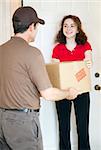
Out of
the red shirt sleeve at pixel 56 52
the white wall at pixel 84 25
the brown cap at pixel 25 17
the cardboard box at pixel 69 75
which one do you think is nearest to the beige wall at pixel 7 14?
the white wall at pixel 84 25

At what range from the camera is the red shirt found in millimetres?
2986

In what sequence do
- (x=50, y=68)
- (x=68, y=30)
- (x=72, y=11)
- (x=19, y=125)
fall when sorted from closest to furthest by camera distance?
1. (x=19, y=125)
2. (x=50, y=68)
3. (x=68, y=30)
4. (x=72, y=11)

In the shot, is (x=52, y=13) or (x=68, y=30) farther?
(x=52, y=13)

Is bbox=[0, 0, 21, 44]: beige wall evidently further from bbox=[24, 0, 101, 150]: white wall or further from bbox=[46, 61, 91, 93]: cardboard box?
bbox=[46, 61, 91, 93]: cardboard box

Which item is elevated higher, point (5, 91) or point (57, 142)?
point (5, 91)

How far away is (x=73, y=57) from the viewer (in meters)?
2.98

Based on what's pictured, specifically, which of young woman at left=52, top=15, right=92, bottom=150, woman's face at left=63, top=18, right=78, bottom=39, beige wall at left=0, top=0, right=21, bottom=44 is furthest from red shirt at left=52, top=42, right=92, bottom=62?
beige wall at left=0, top=0, right=21, bottom=44

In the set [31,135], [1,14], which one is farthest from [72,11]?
[31,135]

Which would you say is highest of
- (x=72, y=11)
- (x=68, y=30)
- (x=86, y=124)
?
(x=72, y=11)

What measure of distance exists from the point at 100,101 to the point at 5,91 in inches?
59.0

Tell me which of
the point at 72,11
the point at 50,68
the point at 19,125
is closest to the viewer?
the point at 19,125

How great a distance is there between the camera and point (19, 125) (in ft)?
6.49

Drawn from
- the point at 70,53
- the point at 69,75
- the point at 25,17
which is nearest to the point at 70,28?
the point at 70,53

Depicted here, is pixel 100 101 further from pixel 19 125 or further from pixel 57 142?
pixel 19 125
